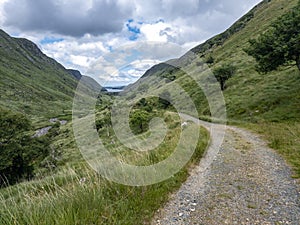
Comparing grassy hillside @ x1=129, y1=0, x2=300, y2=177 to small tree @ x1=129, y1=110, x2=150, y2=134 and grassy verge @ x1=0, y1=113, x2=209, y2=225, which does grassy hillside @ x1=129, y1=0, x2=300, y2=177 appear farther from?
small tree @ x1=129, y1=110, x2=150, y2=134

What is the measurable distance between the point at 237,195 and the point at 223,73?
52.0m

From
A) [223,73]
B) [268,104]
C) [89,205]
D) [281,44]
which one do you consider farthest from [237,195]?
[223,73]

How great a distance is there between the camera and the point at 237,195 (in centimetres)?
633

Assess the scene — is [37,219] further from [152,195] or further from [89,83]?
[89,83]

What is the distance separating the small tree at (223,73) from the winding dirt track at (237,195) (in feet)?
155

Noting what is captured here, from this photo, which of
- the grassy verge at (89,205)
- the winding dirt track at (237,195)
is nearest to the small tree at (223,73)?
the winding dirt track at (237,195)

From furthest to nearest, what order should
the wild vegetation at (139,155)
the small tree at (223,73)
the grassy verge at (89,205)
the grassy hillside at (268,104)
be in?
1. the small tree at (223,73)
2. the grassy hillside at (268,104)
3. the wild vegetation at (139,155)
4. the grassy verge at (89,205)

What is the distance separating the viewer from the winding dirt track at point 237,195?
205 inches

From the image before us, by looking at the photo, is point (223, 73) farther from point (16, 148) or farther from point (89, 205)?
point (89, 205)

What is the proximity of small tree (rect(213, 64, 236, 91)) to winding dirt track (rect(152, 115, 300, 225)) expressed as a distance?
4737 centimetres

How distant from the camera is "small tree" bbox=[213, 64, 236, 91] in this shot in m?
54.5

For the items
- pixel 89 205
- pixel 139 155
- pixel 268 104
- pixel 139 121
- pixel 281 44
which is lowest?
pixel 268 104

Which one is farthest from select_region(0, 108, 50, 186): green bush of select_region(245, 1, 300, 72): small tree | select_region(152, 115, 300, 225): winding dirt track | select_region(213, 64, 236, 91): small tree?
select_region(213, 64, 236, 91): small tree

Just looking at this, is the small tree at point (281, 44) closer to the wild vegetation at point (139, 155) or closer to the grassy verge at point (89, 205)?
the wild vegetation at point (139, 155)
